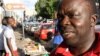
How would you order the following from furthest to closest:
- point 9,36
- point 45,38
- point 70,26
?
point 45,38, point 9,36, point 70,26

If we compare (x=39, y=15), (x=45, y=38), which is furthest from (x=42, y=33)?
(x=39, y=15)

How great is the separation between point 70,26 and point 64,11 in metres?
0.11

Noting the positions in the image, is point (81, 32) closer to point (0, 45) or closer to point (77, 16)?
point (77, 16)

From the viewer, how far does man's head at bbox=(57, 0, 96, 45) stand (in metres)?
2.06

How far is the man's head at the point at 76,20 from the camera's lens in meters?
2.06

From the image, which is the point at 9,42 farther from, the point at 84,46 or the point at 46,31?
the point at 46,31

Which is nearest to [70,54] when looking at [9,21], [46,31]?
[9,21]

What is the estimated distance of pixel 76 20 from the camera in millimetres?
2080

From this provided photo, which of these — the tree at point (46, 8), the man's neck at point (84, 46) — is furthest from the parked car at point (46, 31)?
the tree at point (46, 8)

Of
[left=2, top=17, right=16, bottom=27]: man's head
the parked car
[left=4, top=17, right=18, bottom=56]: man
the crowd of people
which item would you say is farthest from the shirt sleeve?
the parked car

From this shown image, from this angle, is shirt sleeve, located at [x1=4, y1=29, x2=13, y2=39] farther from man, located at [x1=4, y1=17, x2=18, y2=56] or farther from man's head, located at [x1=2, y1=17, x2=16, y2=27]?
man's head, located at [x1=2, y1=17, x2=16, y2=27]

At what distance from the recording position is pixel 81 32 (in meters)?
2.06

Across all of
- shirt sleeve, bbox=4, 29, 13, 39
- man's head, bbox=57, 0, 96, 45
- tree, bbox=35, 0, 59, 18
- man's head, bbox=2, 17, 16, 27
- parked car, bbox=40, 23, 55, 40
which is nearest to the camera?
man's head, bbox=57, 0, 96, 45

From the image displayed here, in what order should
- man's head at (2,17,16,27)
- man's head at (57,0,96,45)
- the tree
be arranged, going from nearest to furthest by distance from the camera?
man's head at (57,0,96,45) < man's head at (2,17,16,27) < the tree
